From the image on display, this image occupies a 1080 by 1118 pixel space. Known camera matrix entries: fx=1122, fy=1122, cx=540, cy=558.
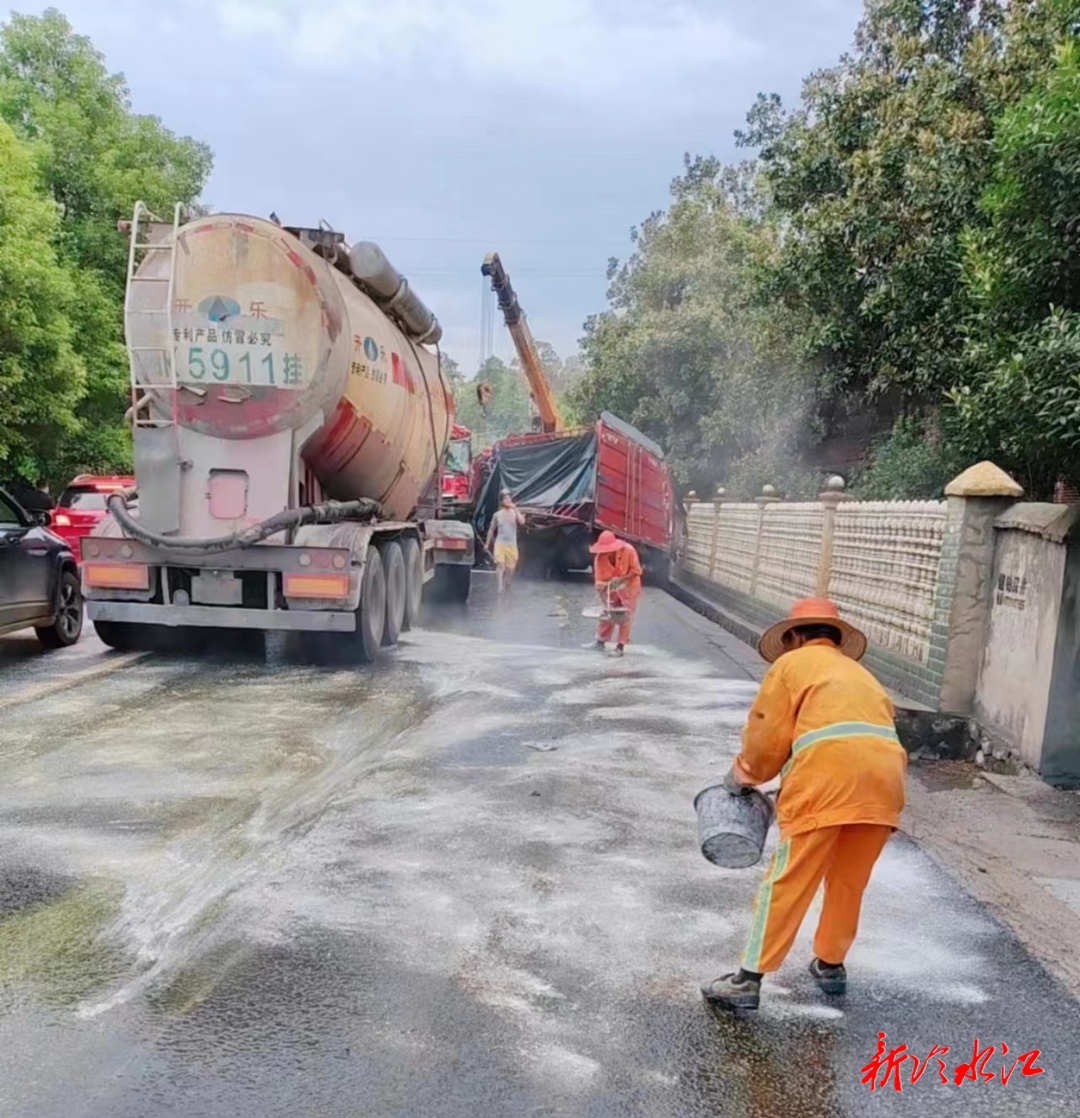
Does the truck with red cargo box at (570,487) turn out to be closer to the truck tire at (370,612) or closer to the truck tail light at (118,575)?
the truck tire at (370,612)

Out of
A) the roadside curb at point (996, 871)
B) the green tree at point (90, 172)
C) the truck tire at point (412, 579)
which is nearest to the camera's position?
the roadside curb at point (996, 871)

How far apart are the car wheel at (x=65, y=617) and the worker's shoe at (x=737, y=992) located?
839 centimetres

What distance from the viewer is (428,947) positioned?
3.85 metres

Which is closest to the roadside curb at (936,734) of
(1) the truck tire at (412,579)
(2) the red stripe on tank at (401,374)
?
(1) the truck tire at (412,579)

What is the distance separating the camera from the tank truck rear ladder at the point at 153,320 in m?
9.11

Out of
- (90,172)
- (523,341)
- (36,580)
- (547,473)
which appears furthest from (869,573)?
(90,172)

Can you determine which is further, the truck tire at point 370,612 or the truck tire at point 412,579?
the truck tire at point 412,579

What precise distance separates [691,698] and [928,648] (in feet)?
5.99

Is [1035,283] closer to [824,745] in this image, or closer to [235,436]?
[824,745]

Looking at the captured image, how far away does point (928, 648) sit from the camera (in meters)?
8.27

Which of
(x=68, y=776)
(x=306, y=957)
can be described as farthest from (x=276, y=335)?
(x=306, y=957)

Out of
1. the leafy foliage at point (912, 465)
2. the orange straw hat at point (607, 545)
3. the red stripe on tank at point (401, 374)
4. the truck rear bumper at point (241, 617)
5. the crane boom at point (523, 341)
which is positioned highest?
the crane boom at point (523, 341)

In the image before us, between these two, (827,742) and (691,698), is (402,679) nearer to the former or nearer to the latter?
(691,698)

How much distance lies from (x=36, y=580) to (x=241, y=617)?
2066mm
